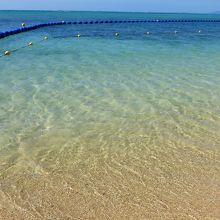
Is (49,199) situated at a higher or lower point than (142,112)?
higher

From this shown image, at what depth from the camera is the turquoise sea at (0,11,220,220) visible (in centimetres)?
420

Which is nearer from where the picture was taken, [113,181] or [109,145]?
[113,181]

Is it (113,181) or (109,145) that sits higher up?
(113,181)

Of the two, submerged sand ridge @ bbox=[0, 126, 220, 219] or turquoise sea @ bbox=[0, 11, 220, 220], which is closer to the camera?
submerged sand ridge @ bbox=[0, 126, 220, 219]

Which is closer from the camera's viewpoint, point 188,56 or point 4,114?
point 4,114

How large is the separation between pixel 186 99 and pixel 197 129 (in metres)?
2.16

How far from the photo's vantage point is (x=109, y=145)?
5.89 metres

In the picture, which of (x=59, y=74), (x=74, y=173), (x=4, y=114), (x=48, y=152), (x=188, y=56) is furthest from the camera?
(x=188, y=56)

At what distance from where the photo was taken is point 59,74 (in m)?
11.8

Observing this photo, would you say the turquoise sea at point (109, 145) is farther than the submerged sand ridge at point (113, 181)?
Yes

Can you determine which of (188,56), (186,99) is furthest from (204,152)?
(188,56)

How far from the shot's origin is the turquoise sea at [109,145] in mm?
4199

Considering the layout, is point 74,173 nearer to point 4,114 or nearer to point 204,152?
point 204,152

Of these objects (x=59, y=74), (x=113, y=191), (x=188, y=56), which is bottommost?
(x=188, y=56)
